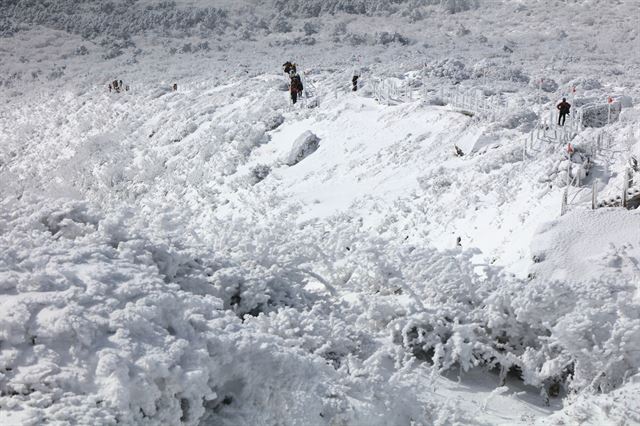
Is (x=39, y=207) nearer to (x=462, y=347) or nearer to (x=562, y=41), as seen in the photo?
(x=462, y=347)

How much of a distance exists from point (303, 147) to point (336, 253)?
450 inches

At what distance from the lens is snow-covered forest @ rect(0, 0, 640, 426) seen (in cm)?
545

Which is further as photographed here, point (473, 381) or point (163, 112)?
point (163, 112)

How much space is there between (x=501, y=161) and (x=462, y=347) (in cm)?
915

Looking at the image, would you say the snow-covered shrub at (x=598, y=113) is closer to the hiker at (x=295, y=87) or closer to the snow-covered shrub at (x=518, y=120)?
the snow-covered shrub at (x=518, y=120)

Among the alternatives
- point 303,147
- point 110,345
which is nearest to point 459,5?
point 303,147

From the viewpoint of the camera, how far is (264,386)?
5570 millimetres

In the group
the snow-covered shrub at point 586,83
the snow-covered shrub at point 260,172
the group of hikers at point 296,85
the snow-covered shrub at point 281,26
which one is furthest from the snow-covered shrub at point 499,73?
the snow-covered shrub at point 281,26

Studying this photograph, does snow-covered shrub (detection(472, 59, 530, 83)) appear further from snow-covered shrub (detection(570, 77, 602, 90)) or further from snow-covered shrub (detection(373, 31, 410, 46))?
snow-covered shrub (detection(373, 31, 410, 46))

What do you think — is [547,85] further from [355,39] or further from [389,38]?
[355,39]

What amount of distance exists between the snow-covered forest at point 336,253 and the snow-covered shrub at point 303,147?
8 cm

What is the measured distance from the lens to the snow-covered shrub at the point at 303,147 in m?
22.2

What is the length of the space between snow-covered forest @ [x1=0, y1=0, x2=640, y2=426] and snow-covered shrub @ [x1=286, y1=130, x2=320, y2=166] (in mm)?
77

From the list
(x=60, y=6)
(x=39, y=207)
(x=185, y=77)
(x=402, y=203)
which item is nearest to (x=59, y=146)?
(x=185, y=77)
